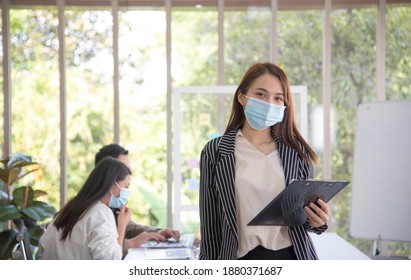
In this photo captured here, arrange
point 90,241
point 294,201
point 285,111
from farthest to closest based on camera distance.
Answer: point 90,241, point 285,111, point 294,201

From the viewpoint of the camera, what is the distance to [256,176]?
156 cm

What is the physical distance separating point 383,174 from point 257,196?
1.82m

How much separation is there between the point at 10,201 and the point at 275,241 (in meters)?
3.18

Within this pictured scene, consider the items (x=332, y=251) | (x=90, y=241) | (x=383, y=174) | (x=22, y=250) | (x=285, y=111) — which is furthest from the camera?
(x=383, y=174)

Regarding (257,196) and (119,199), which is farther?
(119,199)

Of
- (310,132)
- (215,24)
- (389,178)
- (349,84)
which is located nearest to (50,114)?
(215,24)

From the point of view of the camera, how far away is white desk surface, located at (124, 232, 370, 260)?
2.88 m

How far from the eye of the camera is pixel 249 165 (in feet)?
5.16

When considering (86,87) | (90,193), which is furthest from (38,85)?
(90,193)

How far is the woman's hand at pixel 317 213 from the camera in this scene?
1.54 meters

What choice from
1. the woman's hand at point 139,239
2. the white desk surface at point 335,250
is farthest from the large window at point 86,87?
the white desk surface at point 335,250

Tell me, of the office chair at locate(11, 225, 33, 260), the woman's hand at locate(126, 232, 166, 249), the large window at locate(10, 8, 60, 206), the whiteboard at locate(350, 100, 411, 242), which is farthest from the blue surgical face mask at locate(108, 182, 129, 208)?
the large window at locate(10, 8, 60, 206)

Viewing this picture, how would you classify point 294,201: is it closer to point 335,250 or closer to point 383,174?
point 335,250
